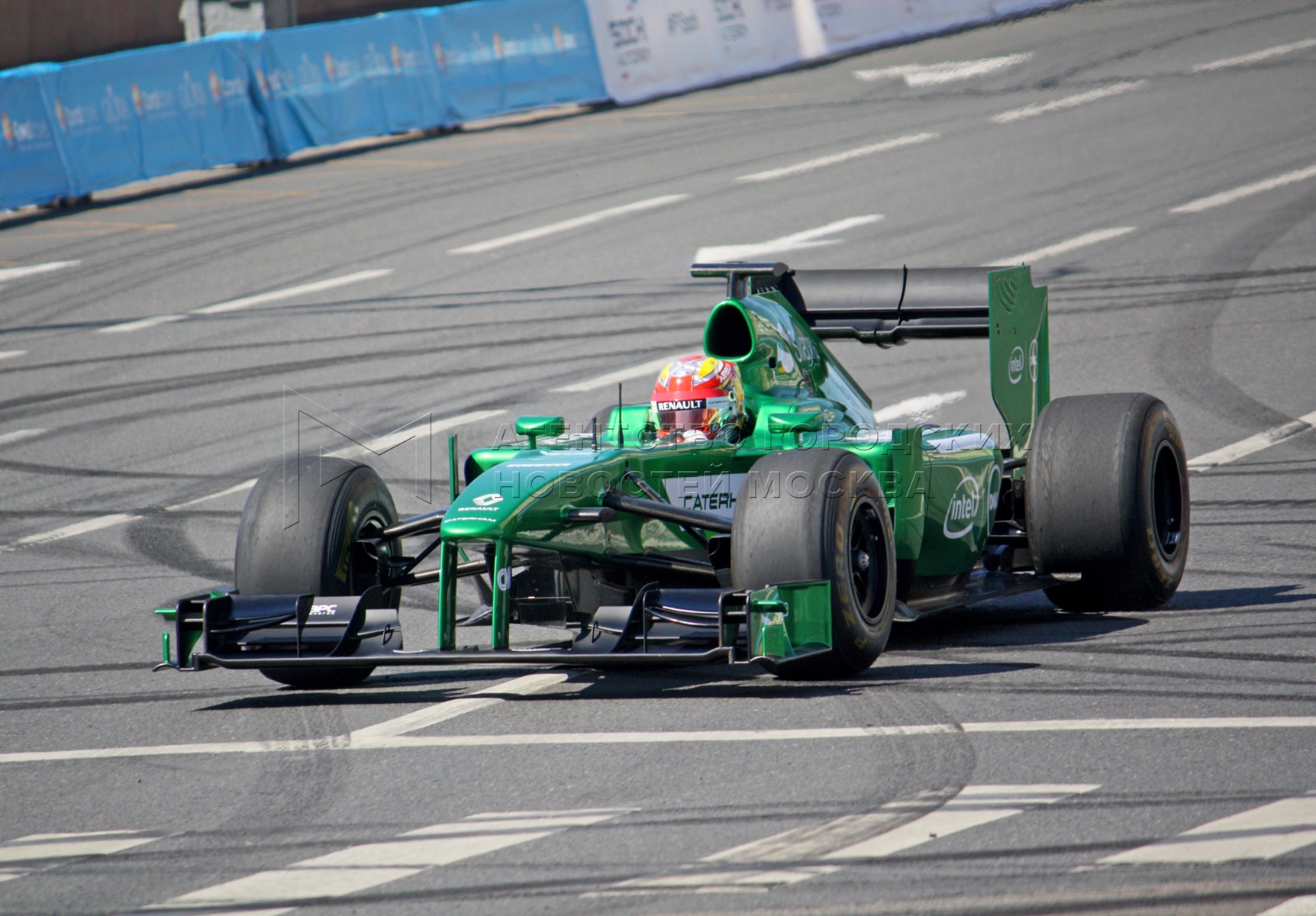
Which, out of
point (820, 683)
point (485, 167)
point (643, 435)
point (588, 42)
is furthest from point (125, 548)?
point (588, 42)

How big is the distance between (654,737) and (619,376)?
30.8ft

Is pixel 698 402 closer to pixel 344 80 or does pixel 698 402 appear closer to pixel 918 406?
pixel 918 406

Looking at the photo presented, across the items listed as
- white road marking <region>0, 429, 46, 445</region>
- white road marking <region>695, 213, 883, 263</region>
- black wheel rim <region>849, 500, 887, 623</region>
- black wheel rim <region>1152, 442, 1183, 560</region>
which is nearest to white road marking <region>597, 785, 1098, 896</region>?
black wheel rim <region>849, 500, 887, 623</region>

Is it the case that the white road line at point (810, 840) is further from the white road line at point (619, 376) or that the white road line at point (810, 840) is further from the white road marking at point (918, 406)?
the white road line at point (619, 376)

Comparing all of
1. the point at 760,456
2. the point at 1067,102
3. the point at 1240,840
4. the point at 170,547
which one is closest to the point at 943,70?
the point at 1067,102

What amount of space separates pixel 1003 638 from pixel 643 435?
2005 mm

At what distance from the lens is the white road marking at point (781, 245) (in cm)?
1936

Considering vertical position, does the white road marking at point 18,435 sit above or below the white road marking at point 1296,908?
below

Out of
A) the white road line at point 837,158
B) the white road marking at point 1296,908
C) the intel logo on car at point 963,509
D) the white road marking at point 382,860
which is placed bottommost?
the white road marking at point 382,860

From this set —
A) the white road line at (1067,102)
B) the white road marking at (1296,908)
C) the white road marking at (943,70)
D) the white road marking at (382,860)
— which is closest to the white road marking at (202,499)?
the white road marking at (382,860)

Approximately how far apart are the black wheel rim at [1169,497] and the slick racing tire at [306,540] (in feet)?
13.7

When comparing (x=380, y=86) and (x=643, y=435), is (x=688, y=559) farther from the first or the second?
(x=380, y=86)

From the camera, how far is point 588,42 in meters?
28.2

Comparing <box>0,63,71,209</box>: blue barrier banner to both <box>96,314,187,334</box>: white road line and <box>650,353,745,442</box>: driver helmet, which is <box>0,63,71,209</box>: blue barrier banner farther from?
<box>650,353,745,442</box>: driver helmet
